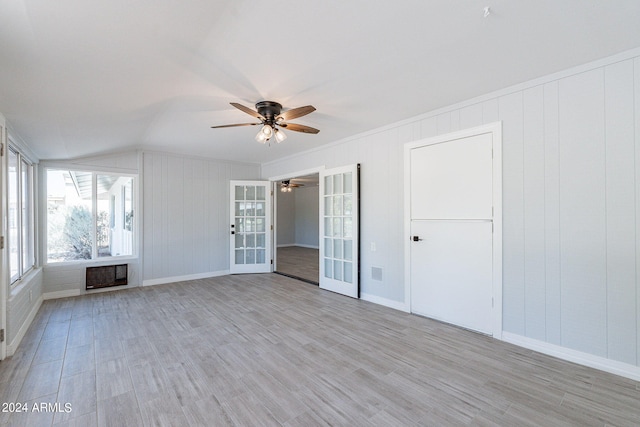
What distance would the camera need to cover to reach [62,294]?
4621 millimetres

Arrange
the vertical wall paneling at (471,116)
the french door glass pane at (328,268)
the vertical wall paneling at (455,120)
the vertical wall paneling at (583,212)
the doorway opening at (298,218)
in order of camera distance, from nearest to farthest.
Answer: the vertical wall paneling at (583,212) < the vertical wall paneling at (471,116) < the vertical wall paneling at (455,120) < the french door glass pane at (328,268) < the doorway opening at (298,218)

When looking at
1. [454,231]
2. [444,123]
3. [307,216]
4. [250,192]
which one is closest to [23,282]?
[250,192]

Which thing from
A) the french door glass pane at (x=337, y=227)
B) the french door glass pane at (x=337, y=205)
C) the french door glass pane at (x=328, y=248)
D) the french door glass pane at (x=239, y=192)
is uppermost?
the french door glass pane at (x=239, y=192)

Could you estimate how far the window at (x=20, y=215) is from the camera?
335 cm

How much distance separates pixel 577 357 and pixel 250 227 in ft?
18.0

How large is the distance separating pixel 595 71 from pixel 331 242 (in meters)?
3.74

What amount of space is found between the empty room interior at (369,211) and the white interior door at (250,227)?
1.59 m

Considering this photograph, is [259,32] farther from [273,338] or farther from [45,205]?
[45,205]

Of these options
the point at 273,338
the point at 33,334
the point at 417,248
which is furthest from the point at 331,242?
the point at 33,334

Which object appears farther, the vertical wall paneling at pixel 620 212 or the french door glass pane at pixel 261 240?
the french door glass pane at pixel 261 240

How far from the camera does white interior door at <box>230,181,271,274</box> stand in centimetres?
624

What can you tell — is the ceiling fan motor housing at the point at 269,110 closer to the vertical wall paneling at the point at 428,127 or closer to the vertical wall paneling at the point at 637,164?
the vertical wall paneling at the point at 428,127

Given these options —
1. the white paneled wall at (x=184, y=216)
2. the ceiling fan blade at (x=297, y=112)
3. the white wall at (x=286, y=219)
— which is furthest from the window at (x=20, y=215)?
the white wall at (x=286, y=219)

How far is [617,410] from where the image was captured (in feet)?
6.27
